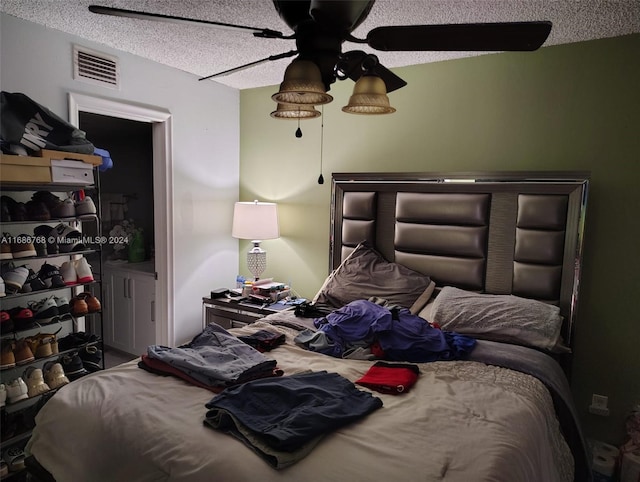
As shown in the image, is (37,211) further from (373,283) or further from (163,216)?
(373,283)

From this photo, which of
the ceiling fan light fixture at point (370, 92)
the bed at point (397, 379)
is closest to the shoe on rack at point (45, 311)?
the bed at point (397, 379)

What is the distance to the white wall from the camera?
2.52 metres

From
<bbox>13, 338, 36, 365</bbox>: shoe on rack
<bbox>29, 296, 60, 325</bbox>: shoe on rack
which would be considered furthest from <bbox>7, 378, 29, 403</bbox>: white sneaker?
<bbox>29, 296, 60, 325</bbox>: shoe on rack

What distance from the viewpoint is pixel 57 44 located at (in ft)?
8.41

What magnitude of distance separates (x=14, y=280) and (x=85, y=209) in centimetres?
54

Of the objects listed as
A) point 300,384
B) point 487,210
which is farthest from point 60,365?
point 487,210

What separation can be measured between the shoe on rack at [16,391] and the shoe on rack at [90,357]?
388mm

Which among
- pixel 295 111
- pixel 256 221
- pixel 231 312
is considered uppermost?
pixel 295 111

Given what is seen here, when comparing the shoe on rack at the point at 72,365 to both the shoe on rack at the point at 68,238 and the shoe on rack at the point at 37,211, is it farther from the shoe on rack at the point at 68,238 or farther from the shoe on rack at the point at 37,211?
the shoe on rack at the point at 37,211

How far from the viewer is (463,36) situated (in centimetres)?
150

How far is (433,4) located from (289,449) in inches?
82.6

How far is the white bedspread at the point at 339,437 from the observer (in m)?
1.24

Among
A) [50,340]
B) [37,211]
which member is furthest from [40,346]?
[37,211]

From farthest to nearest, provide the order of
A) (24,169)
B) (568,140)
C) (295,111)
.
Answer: (568,140) → (24,169) → (295,111)
